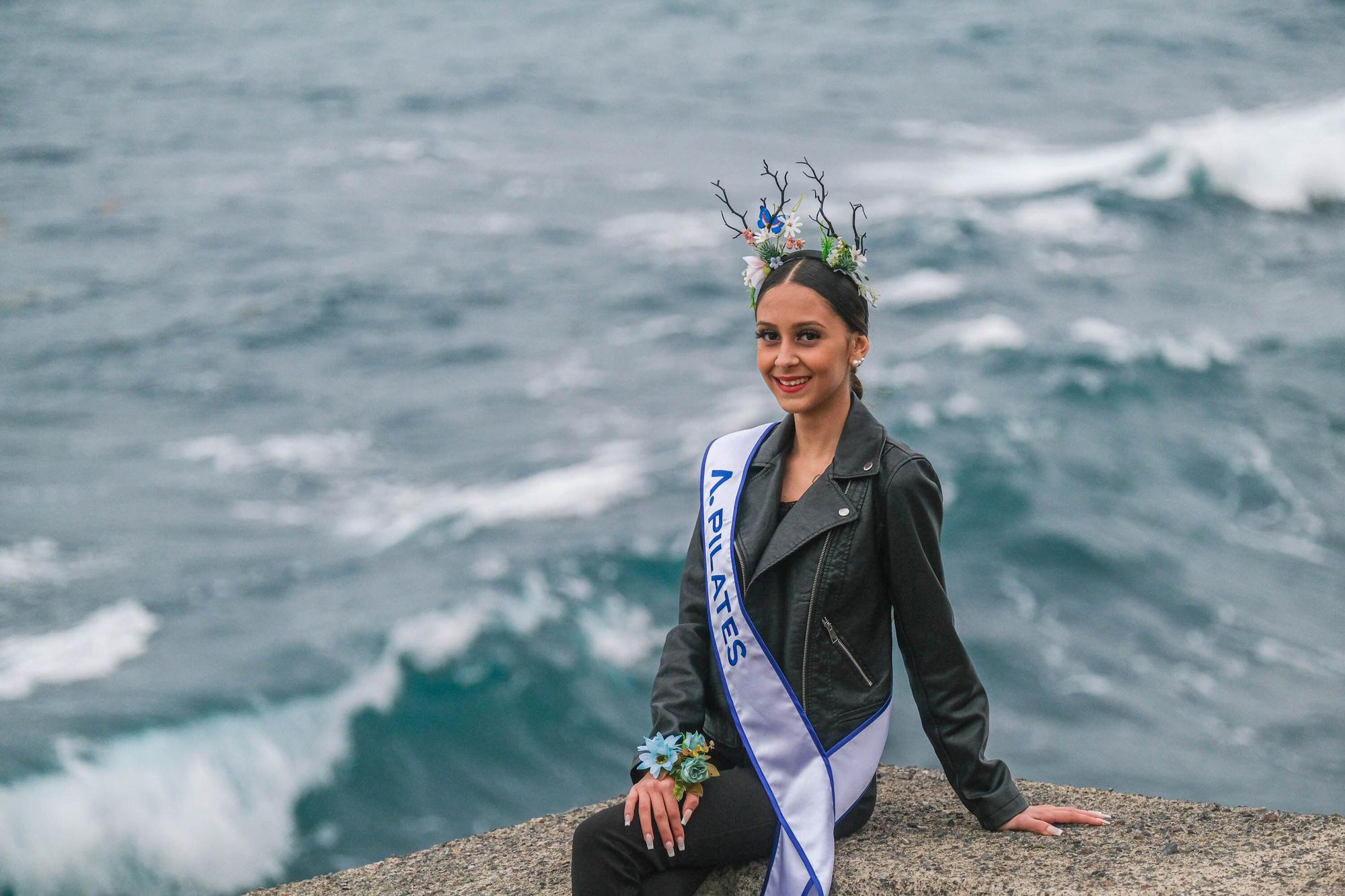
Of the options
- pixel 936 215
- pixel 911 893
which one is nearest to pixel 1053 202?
pixel 936 215

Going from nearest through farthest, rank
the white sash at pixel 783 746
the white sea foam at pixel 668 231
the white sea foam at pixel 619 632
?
the white sash at pixel 783 746
the white sea foam at pixel 619 632
the white sea foam at pixel 668 231

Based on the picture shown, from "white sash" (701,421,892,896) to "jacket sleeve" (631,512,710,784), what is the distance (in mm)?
65

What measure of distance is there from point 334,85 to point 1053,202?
1590 cm

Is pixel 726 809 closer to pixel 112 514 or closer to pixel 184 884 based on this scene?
pixel 184 884

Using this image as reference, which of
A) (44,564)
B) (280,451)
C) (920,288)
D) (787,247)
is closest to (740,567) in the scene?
(787,247)

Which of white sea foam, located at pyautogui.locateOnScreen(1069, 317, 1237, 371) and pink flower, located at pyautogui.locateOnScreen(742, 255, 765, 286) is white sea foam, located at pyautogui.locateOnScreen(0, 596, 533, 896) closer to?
pink flower, located at pyautogui.locateOnScreen(742, 255, 765, 286)

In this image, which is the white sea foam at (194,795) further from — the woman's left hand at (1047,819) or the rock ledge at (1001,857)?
the woman's left hand at (1047,819)

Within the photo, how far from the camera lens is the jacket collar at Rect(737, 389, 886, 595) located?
11.8 feet

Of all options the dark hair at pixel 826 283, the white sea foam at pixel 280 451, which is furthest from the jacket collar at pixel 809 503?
the white sea foam at pixel 280 451

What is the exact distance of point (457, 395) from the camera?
49.4 feet

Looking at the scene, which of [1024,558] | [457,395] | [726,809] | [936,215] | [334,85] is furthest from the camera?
[334,85]

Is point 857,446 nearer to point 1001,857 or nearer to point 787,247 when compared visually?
point 787,247

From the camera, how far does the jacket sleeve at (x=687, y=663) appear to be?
365 cm

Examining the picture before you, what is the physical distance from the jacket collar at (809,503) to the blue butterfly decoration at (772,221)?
0.47 m
